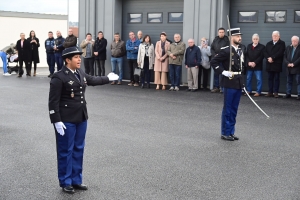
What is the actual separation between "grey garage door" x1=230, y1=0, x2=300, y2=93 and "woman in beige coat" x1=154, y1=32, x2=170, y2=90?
260 centimetres

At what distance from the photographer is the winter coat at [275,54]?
1532 centimetres

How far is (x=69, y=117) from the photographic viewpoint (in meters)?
5.96

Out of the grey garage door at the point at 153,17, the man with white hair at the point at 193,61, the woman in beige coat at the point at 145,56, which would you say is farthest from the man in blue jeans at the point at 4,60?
the man with white hair at the point at 193,61

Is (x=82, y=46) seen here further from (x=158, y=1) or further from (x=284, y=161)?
(x=284, y=161)

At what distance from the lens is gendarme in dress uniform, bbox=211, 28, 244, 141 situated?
9.09 metres

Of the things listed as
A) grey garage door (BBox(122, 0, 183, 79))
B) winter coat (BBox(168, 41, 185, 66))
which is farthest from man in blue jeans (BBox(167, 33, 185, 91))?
grey garage door (BBox(122, 0, 183, 79))

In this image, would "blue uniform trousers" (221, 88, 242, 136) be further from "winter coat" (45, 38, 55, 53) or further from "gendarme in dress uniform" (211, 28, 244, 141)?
"winter coat" (45, 38, 55, 53)

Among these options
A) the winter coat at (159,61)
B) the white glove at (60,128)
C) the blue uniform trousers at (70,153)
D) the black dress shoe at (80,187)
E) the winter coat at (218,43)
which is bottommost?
the black dress shoe at (80,187)

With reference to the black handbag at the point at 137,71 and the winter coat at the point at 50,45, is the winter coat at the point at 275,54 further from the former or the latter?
the winter coat at the point at 50,45

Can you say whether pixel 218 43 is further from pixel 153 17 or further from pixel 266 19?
pixel 153 17

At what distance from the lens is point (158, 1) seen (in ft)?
64.6

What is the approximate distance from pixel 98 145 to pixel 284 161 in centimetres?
314

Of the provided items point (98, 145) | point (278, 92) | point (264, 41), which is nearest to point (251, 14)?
point (264, 41)

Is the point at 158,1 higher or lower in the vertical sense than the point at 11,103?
higher
